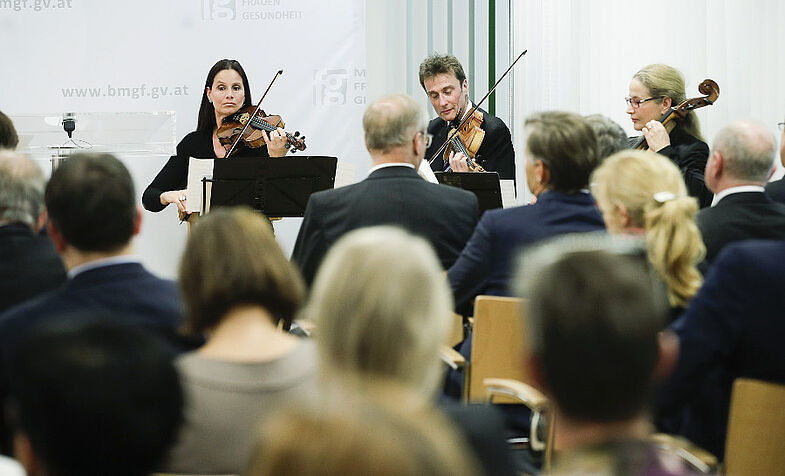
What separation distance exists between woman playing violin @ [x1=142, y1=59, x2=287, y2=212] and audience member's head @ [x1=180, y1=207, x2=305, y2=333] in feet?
10.6

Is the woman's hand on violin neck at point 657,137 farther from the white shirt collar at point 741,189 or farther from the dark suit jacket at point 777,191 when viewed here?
the white shirt collar at point 741,189

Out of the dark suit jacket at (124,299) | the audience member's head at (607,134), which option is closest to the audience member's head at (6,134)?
the dark suit jacket at (124,299)

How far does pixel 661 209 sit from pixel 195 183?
2.59m

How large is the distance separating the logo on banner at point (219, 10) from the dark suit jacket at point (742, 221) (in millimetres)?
3620

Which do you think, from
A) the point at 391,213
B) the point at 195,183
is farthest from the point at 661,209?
the point at 195,183

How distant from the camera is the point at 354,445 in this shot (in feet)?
2.13

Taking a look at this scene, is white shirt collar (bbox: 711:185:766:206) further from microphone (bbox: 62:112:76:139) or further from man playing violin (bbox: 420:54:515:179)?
microphone (bbox: 62:112:76:139)

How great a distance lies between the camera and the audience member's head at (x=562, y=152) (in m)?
2.61

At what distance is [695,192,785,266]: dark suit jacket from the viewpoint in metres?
2.61

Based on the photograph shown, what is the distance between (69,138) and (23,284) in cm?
342

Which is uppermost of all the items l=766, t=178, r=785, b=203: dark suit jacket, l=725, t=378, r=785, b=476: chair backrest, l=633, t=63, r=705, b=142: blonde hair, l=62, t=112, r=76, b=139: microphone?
l=633, t=63, r=705, b=142: blonde hair

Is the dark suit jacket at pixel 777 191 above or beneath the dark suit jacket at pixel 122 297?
above

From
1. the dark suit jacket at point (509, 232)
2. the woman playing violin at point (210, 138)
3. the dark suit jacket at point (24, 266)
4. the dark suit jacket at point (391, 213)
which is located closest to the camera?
the dark suit jacket at point (24, 266)

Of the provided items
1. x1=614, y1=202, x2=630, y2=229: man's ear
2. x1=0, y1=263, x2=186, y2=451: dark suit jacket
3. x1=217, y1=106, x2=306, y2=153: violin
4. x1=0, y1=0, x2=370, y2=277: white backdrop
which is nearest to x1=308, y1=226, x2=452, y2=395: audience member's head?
x1=0, y1=263, x2=186, y2=451: dark suit jacket
